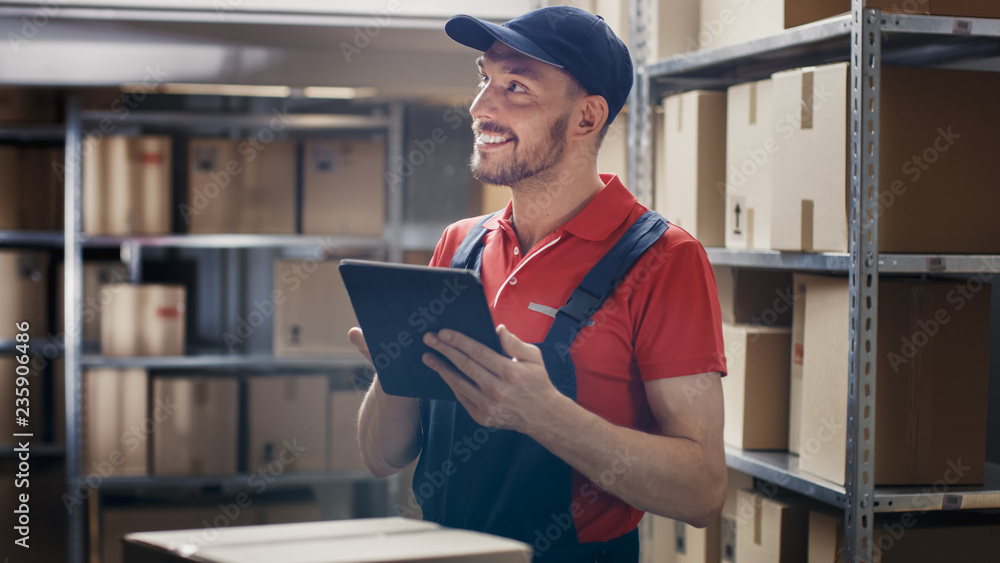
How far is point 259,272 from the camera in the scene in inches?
169

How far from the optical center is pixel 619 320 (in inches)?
49.3

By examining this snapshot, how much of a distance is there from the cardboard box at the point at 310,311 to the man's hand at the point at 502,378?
8.64ft

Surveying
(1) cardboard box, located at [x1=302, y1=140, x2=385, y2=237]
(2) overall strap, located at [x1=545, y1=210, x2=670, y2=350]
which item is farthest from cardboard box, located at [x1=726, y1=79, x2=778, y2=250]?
(1) cardboard box, located at [x1=302, y1=140, x2=385, y2=237]

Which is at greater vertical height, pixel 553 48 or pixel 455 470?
pixel 553 48

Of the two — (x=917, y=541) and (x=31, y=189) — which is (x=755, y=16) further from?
(x=31, y=189)

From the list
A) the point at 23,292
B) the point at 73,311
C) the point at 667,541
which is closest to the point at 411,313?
the point at 667,541

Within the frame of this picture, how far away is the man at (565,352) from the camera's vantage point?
114 centimetres

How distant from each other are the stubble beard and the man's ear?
0.09 ft

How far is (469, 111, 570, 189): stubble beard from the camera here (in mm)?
1363

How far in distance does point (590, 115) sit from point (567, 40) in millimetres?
Answer: 139

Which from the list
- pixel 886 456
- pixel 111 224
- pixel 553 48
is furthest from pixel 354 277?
pixel 111 224

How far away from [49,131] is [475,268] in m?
3.04

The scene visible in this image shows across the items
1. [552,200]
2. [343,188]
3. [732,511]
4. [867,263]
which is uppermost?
[343,188]

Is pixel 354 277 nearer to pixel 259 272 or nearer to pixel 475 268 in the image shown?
pixel 475 268
